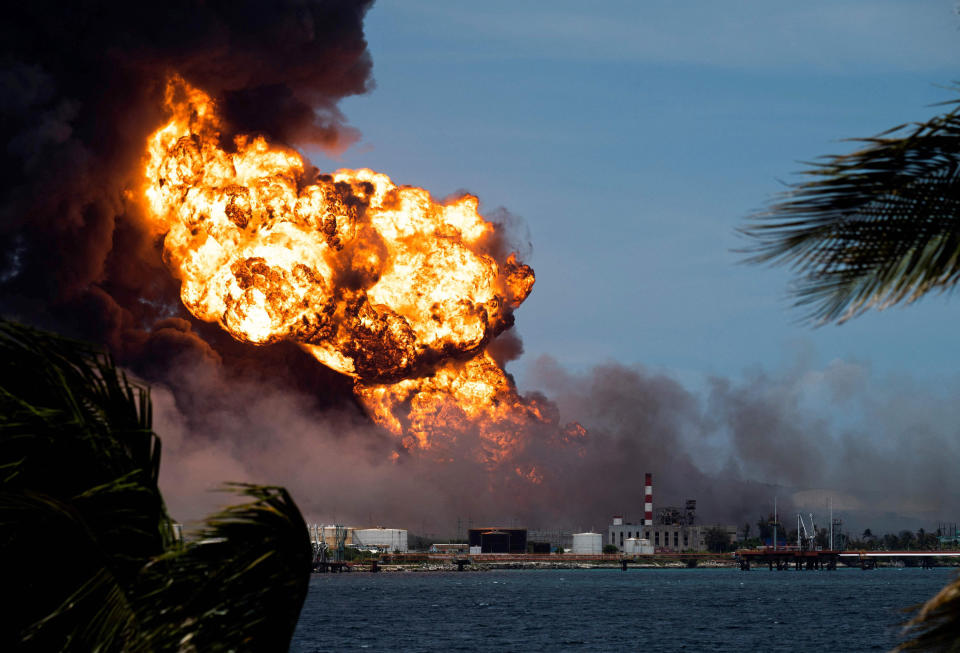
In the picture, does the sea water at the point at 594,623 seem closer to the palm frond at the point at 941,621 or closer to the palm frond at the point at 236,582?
the palm frond at the point at 236,582

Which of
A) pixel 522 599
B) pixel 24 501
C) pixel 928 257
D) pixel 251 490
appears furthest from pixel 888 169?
pixel 522 599

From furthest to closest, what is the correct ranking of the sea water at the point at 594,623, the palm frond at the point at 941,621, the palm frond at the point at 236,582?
1. the sea water at the point at 594,623
2. the palm frond at the point at 236,582
3. the palm frond at the point at 941,621

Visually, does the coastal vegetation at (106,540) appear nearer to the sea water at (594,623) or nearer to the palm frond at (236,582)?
the palm frond at (236,582)

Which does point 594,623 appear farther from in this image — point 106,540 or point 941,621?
point 941,621

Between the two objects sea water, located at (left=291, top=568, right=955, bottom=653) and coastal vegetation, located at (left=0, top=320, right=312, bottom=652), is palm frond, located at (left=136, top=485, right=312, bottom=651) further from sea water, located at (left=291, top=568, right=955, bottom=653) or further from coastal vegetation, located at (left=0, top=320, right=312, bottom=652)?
sea water, located at (left=291, top=568, right=955, bottom=653)

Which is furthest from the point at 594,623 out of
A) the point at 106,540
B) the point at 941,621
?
the point at 941,621

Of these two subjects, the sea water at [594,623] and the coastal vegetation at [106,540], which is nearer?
the coastal vegetation at [106,540]

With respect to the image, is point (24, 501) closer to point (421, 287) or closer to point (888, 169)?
point (888, 169)

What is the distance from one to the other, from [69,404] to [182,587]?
5.41ft

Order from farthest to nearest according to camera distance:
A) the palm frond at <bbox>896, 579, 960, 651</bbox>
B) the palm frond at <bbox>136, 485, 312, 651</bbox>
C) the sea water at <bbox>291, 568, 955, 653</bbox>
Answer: the sea water at <bbox>291, 568, 955, 653</bbox>, the palm frond at <bbox>136, 485, 312, 651</bbox>, the palm frond at <bbox>896, 579, 960, 651</bbox>

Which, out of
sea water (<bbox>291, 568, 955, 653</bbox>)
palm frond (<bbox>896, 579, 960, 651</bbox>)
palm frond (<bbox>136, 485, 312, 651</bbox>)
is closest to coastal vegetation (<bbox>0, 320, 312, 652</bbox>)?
palm frond (<bbox>136, 485, 312, 651</bbox>)

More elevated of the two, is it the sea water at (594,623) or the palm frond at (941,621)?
the sea water at (594,623)

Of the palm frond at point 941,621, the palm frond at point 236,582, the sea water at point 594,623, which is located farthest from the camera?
the sea water at point 594,623

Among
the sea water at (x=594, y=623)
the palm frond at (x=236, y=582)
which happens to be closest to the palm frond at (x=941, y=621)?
the palm frond at (x=236, y=582)
